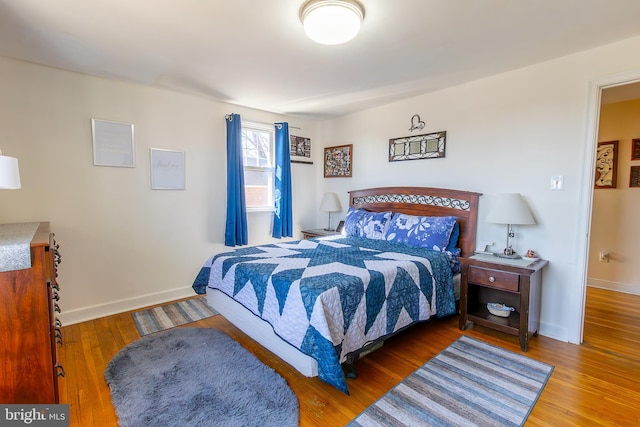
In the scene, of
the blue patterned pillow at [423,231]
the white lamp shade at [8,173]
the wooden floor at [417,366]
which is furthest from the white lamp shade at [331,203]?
the white lamp shade at [8,173]

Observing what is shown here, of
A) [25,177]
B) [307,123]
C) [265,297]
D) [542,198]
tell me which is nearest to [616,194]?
[542,198]

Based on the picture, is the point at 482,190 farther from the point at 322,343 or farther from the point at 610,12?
the point at 322,343

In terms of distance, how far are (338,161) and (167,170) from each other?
87.9 inches

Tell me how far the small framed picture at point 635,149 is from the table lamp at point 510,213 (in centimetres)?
225

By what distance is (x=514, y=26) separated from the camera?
6.37 ft

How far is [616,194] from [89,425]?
17.8ft

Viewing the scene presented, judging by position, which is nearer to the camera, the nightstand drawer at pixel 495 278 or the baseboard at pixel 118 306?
the nightstand drawer at pixel 495 278


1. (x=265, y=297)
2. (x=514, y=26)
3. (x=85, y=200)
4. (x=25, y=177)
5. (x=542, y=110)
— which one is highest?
(x=514, y=26)

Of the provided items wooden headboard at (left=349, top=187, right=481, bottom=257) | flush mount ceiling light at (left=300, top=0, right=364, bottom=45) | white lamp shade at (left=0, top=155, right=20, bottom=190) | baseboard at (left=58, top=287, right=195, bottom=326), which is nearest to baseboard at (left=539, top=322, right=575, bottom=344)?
wooden headboard at (left=349, top=187, right=481, bottom=257)

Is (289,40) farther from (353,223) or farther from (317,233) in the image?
(317,233)

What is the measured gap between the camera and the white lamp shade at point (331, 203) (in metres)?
4.18

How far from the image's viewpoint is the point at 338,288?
5.82 ft

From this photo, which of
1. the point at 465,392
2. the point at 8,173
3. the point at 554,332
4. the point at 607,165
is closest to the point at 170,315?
the point at 8,173

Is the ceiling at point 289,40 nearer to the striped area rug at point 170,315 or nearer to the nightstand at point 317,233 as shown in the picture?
the nightstand at point 317,233
